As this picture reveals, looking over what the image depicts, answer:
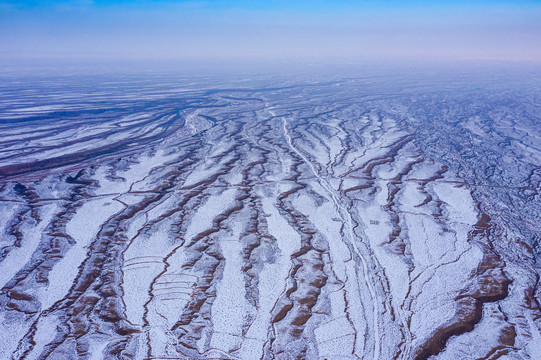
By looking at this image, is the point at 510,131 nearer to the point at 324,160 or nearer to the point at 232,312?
the point at 324,160

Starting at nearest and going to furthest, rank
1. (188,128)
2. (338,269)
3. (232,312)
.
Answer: (232,312) → (338,269) → (188,128)

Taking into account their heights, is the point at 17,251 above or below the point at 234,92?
below

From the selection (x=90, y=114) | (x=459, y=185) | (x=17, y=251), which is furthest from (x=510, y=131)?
(x=90, y=114)

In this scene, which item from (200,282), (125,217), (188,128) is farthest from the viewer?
(188,128)

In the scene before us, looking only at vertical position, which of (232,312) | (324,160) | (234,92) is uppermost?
(234,92)

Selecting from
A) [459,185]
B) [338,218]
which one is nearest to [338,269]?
[338,218]

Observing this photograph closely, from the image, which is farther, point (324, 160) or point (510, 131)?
point (510, 131)

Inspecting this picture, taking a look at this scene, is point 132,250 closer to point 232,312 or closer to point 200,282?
point 200,282
